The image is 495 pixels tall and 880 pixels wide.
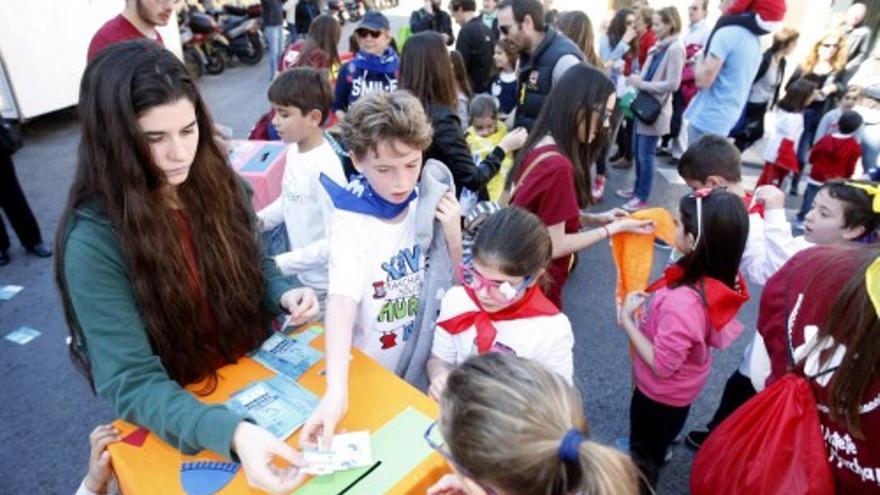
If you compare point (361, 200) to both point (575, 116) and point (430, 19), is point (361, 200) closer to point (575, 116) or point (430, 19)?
point (575, 116)

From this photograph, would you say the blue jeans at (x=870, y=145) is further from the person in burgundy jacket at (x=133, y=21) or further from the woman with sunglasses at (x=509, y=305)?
the person in burgundy jacket at (x=133, y=21)

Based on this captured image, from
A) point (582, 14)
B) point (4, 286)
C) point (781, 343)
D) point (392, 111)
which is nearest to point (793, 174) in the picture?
point (582, 14)

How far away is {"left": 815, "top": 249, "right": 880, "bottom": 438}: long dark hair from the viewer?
4.09ft

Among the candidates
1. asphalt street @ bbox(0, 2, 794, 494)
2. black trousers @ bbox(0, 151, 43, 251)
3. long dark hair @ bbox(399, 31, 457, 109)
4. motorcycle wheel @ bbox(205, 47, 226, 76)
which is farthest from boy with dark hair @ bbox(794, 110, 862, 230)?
motorcycle wheel @ bbox(205, 47, 226, 76)

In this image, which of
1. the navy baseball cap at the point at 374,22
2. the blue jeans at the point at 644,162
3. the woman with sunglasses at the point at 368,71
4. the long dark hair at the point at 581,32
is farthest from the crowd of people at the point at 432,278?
the blue jeans at the point at 644,162

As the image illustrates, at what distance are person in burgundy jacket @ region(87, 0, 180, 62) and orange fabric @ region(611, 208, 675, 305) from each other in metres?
3.09

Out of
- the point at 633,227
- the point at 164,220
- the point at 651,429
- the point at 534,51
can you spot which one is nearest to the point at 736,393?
the point at 651,429

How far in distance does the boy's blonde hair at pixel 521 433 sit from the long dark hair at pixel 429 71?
227 centimetres

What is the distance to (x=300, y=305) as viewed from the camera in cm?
154

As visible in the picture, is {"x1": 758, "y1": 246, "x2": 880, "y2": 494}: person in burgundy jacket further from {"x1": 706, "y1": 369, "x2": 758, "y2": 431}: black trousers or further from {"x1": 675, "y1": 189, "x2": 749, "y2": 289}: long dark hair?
{"x1": 706, "y1": 369, "x2": 758, "y2": 431}: black trousers

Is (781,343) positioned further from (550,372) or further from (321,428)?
(321,428)

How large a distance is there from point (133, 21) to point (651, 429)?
12.5 feet

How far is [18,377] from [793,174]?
716cm

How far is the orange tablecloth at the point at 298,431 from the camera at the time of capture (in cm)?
114
